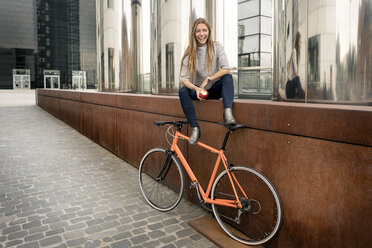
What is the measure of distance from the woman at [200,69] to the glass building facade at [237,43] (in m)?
1.39

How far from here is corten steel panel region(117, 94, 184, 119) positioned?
4973 millimetres

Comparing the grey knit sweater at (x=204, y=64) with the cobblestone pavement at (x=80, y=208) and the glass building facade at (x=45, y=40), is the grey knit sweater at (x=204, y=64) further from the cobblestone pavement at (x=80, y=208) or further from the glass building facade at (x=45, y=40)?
the glass building facade at (x=45, y=40)

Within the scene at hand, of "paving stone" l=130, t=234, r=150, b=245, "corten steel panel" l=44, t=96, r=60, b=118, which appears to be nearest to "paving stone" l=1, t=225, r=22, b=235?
"paving stone" l=130, t=234, r=150, b=245

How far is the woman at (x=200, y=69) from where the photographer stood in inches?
152

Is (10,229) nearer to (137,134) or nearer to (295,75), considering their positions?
(137,134)

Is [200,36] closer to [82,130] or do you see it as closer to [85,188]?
[85,188]

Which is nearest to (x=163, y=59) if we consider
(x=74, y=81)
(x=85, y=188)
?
(x=85, y=188)

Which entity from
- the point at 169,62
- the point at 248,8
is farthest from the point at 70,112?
the point at 248,8

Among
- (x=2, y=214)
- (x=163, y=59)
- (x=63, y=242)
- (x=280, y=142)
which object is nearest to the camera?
(x=280, y=142)

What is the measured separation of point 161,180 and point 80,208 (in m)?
1.19

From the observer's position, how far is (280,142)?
10.1 feet

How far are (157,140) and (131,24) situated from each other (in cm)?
671

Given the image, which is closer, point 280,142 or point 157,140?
point 280,142

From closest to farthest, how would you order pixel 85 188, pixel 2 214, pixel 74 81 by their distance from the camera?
pixel 2 214, pixel 85 188, pixel 74 81
